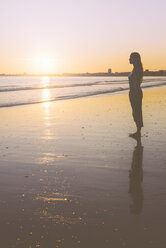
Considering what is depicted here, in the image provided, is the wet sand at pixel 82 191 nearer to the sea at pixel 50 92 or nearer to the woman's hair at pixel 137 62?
the woman's hair at pixel 137 62

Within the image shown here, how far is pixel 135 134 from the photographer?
34.2 feet

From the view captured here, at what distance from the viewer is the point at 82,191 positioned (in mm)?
5320

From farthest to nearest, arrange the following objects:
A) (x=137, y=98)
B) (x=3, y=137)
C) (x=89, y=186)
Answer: (x=137, y=98) → (x=3, y=137) → (x=89, y=186)

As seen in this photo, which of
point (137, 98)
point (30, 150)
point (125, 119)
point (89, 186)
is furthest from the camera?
point (125, 119)

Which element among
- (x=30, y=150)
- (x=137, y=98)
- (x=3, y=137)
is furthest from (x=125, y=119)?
(x=30, y=150)

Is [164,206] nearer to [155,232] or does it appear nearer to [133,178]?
[155,232]

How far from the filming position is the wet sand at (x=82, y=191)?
3820mm

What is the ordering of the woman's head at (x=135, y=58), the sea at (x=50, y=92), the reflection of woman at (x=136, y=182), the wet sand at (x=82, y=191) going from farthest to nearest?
the sea at (x=50, y=92) < the woman's head at (x=135, y=58) < the reflection of woman at (x=136, y=182) < the wet sand at (x=82, y=191)

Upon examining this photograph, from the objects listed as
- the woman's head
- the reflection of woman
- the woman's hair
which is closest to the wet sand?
the reflection of woman

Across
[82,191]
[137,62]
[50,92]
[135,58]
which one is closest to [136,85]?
[137,62]

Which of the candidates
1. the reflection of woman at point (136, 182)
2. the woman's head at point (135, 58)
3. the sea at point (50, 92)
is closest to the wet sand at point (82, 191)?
the reflection of woman at point (136, 182)

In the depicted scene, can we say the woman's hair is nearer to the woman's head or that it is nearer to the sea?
the woman's head

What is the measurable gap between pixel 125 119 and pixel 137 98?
356 centimetres

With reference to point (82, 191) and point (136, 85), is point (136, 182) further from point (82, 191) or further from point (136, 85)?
point (136, 85)
